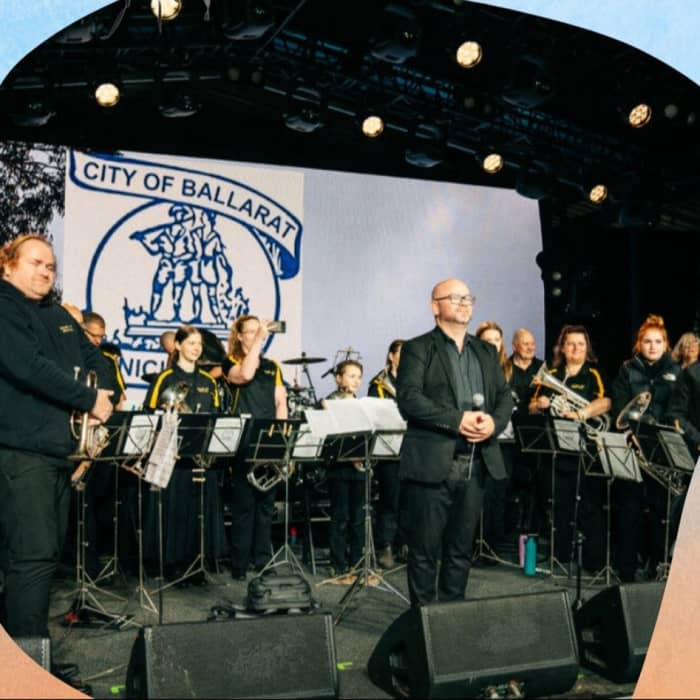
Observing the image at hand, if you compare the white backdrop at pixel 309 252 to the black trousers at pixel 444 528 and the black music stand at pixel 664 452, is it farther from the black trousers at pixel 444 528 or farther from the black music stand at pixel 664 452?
the black trousers at pixel 444 528

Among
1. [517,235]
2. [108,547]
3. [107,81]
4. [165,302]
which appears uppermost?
[107,81]

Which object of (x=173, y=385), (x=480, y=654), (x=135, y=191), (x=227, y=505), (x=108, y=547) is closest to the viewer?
(x=480, y=654)

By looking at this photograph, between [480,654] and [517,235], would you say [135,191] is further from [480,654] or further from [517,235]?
[480,654]

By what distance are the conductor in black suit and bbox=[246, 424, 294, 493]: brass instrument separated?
163 centimetres

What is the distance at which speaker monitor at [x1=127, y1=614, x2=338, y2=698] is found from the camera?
3055mm

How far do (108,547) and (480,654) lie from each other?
394 cm

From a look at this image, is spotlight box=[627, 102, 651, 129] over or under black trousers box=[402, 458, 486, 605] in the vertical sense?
over

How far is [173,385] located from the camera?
5.89 m

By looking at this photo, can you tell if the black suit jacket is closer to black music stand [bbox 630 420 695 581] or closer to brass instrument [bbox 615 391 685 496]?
black music stand [bbox 630 420 695 581]

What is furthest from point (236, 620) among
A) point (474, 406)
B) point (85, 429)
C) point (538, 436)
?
point (538, 436)

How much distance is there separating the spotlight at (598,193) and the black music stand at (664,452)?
4.83 metres

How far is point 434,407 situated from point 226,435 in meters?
1.59

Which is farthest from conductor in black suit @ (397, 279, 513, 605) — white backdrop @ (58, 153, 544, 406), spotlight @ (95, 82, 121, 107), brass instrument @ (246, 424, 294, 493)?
white backdrop @ (58, 153, 544, 406)

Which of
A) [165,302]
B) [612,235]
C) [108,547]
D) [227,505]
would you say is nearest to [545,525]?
[227,505]
